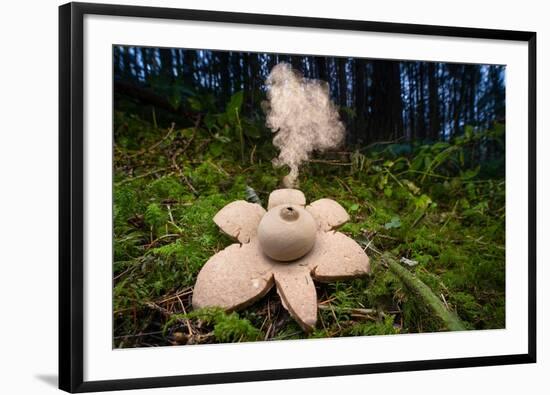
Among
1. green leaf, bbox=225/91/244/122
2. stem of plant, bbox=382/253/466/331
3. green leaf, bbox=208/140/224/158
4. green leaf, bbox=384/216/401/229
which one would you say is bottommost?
stem of plant, bbox=382/253/466/331

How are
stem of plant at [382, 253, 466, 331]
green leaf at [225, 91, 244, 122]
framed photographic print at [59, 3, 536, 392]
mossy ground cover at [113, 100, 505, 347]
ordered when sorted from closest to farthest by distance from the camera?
framed photographic print at [59, 3, 536, 392], mossy ground cover at [113, 100, 505, 347], green leaf at [225, 91, 244, 122], stem of plant at [382, 253, 466, 331]

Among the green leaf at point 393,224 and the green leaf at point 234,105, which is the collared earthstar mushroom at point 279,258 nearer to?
the green leaf at point 393,224

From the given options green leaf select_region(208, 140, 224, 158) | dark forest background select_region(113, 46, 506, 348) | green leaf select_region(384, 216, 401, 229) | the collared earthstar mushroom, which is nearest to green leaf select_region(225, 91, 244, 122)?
dark forest background select_region(113, 46, 506, 348)

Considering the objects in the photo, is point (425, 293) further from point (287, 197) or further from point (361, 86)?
point (361, 86)

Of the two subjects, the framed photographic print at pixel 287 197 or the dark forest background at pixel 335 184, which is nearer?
the framed photographic print at pixel 287 197

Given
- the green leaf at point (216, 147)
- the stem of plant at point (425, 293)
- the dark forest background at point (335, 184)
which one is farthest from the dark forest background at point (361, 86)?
the stem of plant at point (425, 293)

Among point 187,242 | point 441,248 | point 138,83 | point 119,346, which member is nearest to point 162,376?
point 119,346

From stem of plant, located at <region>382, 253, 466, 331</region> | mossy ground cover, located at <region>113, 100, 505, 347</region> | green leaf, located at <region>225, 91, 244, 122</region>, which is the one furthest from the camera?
stem of plant, located at <region>382, 253, 466, 331</region>

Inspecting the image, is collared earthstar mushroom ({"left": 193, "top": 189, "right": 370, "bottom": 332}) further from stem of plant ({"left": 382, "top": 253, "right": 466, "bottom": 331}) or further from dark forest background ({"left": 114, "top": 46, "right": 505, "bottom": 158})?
dark forest background ({"left": 114, "top": 46, "right": 505, "bottom": 158})
